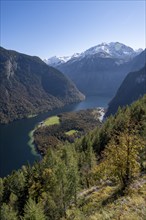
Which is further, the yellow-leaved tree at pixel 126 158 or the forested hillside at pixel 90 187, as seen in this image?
the yellow-leaved tree at pixel 126 158

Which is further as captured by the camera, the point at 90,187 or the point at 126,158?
the point at 90,187

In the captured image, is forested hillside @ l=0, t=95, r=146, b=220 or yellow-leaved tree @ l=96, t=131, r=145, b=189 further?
yellow-leaved tree @ l=96, t=131, r=145, b=189

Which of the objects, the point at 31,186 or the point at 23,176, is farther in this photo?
the point at 23,176

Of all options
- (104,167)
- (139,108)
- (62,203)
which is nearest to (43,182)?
(62,203)

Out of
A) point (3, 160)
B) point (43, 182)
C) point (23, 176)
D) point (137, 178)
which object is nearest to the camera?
point (137, 178)

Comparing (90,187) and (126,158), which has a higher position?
(126,158)

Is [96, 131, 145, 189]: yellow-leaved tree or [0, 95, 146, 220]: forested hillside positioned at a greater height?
[96, 131, 145, 189]: yellow-leaved tree

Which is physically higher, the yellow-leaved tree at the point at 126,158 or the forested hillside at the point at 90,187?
the yellow-leaved tree at the point at 126,158

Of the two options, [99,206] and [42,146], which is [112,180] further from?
[42,146]
